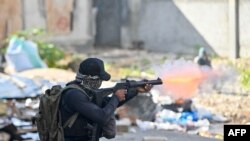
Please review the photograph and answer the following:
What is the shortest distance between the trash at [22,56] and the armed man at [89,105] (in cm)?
834

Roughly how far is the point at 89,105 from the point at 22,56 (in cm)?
878

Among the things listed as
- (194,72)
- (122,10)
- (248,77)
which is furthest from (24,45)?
(122,10)

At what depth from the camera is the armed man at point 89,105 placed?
499cm

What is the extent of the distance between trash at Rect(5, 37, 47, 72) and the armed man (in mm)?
8343

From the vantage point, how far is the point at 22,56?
1352 cm

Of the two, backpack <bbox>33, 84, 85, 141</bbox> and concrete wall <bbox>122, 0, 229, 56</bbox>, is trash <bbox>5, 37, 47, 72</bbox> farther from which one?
backpack <bbox>33, 84, 85, 141</bbox>

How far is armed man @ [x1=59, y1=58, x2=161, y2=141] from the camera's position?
4992 mm

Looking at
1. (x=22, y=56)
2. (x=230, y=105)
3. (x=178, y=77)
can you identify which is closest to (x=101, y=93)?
(x=178, y=77)

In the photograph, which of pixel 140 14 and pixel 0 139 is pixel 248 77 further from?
pixel 140 14

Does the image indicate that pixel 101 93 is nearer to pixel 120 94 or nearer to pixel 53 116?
pixel 120 94

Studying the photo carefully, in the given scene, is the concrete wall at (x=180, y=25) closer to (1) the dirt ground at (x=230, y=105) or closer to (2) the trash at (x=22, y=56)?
(1) the dirt ground at (x=230, y=105)

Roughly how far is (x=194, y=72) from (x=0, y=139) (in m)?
2.92

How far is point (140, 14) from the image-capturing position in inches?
887

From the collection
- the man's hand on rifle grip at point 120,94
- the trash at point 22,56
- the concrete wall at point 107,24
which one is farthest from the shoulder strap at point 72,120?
the concrete wall at point 107,24
